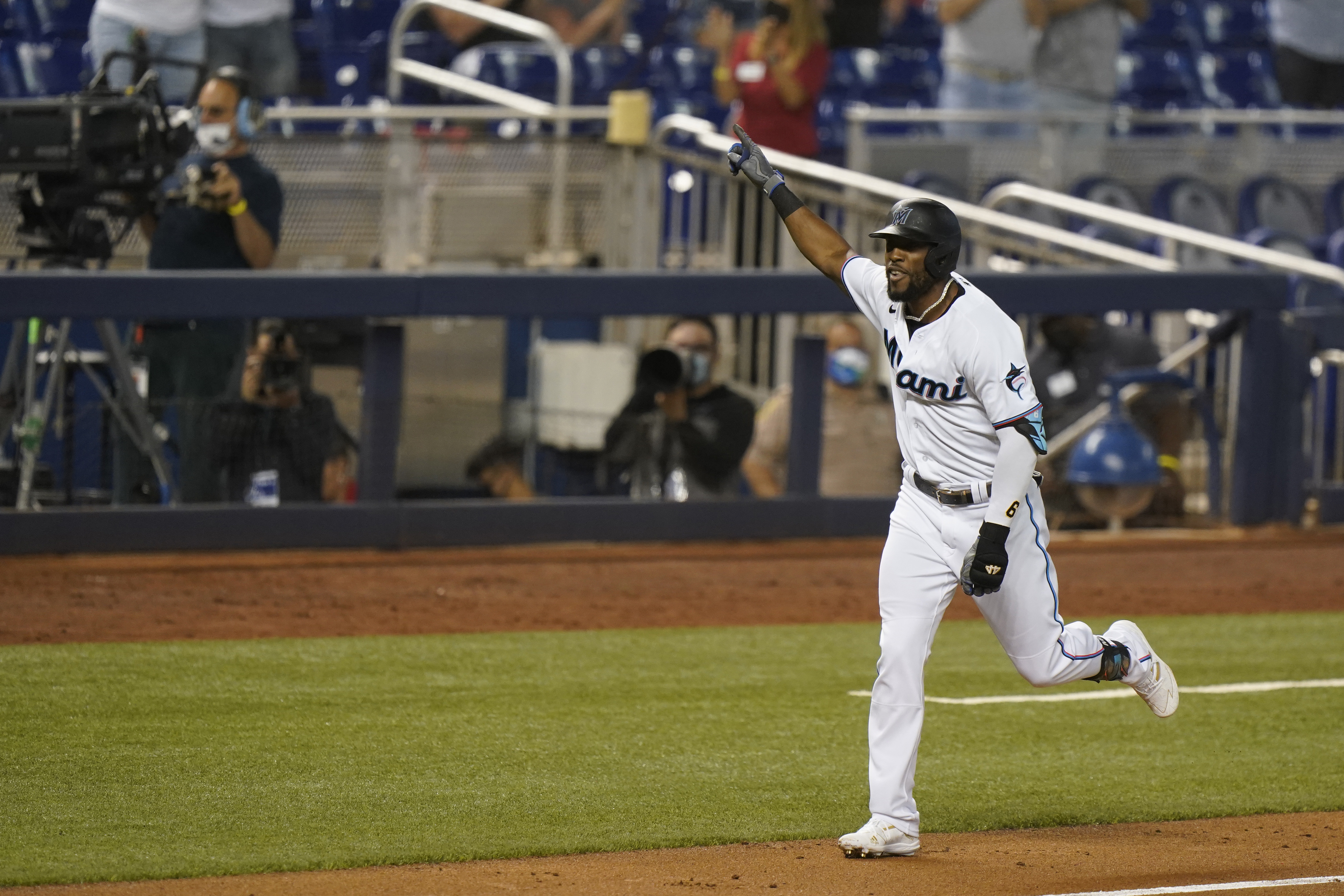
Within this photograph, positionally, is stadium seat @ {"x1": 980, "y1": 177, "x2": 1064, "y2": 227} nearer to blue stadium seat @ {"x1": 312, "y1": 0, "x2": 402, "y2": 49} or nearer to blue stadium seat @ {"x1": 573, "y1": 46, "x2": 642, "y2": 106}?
blue stadium seat @ {"x1": 573, "y1": 46, "x2": 642, "y2": 106}

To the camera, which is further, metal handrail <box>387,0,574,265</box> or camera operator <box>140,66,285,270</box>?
metal handrail <box>387,0,574,265</box>

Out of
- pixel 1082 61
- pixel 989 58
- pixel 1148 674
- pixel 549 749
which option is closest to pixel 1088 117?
pixel 1082 61

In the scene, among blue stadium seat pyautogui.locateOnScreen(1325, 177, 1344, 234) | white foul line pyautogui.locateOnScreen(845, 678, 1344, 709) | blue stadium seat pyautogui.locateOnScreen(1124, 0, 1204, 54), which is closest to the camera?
white foul line pyautogui.locateOnScreen(845, 678, 1344, 709)

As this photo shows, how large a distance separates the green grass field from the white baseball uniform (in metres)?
0.45

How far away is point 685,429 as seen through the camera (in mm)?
9664

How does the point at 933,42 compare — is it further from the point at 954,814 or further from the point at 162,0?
the point at 954,814

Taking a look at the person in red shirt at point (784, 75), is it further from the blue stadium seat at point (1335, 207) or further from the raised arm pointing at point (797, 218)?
the raised arm pointing at point (797, 218)

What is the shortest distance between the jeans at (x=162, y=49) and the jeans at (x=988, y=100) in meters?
5.02

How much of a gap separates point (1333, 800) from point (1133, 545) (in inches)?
193

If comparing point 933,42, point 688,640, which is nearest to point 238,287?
point 688,640

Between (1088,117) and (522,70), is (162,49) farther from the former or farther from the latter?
(1088,117)

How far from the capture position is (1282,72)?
45.7 ft

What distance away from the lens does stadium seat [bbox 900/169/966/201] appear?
11.9 m

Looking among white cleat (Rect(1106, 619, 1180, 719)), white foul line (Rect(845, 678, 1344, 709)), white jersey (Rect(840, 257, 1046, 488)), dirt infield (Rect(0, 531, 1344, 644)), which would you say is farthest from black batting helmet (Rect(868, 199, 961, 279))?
dirt infield (Rect(0, 531, 1344, 644))
